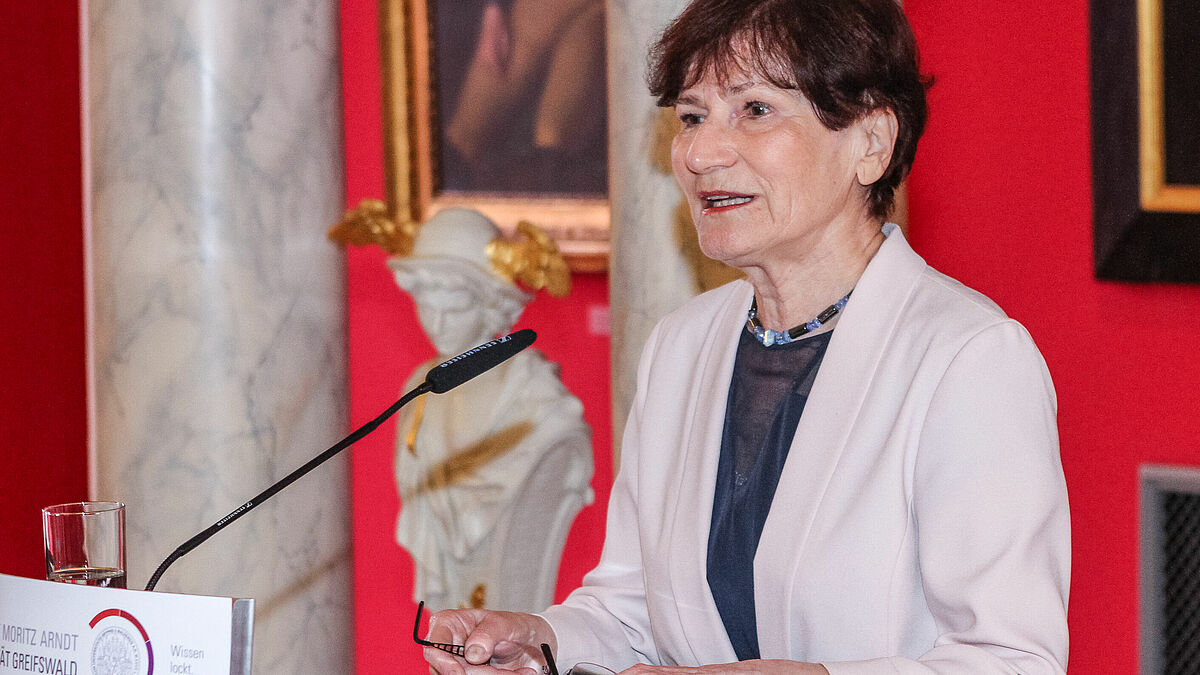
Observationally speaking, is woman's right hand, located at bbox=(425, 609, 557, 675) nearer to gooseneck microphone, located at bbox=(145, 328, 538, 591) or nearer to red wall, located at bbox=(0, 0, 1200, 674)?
gooseneck microphone, located at bbox=(145, 328, 538, 591)

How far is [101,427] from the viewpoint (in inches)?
110

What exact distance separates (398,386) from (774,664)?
2798 mm

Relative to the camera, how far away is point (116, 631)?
1088mm

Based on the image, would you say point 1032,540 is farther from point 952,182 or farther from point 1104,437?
point 952,182

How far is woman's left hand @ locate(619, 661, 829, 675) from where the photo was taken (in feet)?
3.76

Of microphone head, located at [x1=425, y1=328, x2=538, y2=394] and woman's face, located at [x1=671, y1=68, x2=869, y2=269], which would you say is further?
woman's face, located at [x1=671, y1=68, x2=869, y2=269]

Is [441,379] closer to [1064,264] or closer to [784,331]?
[784,331]

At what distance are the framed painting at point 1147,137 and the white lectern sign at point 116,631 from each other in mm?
1760

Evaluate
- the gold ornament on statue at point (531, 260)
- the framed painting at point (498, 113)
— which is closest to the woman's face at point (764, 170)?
the gold ornament on statue at point (531, 260)

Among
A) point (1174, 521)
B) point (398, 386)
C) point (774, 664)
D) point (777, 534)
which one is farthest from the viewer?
point (398, 386)

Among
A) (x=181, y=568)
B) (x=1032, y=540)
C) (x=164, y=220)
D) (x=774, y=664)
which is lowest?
(x=181, y=568)

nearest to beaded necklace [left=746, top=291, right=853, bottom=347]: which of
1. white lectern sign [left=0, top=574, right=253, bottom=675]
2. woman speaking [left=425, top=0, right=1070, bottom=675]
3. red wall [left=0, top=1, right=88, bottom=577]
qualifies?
→ woman speaking [left=425, top=0, right=1070, bottom=675]

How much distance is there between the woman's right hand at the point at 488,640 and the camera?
51.4 inches

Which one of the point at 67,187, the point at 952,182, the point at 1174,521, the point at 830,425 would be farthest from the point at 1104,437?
the point at 67,187
